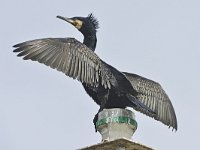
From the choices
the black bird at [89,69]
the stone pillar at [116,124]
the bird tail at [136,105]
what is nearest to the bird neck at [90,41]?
the black bird at [89,69]

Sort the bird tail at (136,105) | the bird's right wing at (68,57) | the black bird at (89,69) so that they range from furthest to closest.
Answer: the bird's right wing at (68,57) → the black bird at (89,69) → the bird tail at (136,105)

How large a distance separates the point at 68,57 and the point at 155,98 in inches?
63.1

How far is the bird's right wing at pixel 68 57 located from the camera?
7215 millimetres

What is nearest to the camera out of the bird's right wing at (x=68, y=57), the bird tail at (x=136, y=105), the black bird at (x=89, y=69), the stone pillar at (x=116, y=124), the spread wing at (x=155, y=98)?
the stone pillar at (x=116, y=124)

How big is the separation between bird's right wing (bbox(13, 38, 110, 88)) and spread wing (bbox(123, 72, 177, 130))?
77cm

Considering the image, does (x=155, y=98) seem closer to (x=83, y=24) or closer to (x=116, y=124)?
(x=83, y=24)

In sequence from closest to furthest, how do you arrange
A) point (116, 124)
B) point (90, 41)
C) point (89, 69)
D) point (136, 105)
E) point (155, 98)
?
point (116, 124) < point (136, 105) < point (89, 69) < point (90, 41) < point (155, 98)

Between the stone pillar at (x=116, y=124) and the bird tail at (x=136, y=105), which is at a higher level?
the bird tail at (x=136, y=105)

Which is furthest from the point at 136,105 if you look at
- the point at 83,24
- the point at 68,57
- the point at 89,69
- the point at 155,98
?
the point at 83,24

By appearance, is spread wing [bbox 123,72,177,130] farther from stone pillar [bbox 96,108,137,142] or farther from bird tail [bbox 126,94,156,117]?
stone pillar [bbox 96,108,137,142]

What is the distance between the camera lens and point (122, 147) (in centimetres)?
535

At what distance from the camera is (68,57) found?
7.53m

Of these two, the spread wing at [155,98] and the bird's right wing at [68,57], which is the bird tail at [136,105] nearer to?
the bird's right wing at [68,57]

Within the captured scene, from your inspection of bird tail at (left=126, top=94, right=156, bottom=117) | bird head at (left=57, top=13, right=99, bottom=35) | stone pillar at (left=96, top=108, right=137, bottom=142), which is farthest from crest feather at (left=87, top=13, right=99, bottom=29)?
stone pillar at (left=96, top=108, right=137, bottom=142)
